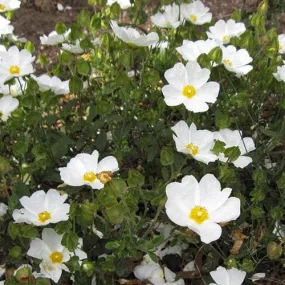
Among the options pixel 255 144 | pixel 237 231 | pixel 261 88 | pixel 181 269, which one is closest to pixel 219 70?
pixel 261 88

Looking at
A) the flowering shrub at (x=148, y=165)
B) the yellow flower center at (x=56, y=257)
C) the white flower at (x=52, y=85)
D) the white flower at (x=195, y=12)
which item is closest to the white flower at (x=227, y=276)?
the flowering shrub at (x=148, y=165)

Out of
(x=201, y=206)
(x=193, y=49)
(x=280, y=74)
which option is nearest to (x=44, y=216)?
(x=201, y=206)

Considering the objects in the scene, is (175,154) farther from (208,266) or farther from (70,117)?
(70,117)

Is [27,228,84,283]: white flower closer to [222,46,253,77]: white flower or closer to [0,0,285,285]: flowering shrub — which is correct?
[0,0,285,285]: flowering shrub

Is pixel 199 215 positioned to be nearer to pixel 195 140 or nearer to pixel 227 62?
pixel 195 140

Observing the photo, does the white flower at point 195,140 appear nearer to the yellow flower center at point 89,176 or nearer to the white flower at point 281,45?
the yellow flower center at point 89,176
